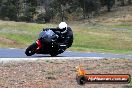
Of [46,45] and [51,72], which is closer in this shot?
[51,72]

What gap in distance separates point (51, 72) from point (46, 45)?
517cm

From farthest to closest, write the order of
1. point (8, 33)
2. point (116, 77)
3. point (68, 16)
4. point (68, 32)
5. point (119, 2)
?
1. point (119, 2)
2. point (68, 16)
3. point (8, 33)
4. point (68, 32)
5. point (116, 77)

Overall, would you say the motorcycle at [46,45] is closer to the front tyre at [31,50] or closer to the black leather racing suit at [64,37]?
the front tyre at [31,50]

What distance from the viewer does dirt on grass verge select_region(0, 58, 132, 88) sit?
39.2ft

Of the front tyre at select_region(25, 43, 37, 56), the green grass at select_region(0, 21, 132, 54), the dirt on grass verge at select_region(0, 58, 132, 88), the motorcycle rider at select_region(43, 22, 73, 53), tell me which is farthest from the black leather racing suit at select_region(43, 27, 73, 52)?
the green grass at select_region(0, 21, 132, 54)

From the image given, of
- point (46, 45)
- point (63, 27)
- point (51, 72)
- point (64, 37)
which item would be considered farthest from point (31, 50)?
point (51, 72)

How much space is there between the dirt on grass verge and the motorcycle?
1.78 meters

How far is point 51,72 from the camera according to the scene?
13891 millimetres

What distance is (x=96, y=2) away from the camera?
300 ft

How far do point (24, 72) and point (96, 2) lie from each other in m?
79.0

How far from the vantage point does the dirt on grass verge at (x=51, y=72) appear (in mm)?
11962

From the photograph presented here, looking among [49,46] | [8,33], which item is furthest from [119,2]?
[49,46]

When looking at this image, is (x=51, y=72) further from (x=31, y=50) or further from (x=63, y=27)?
(x=31, y=50)

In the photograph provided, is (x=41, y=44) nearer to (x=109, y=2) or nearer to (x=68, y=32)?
(x=68, y=32)
